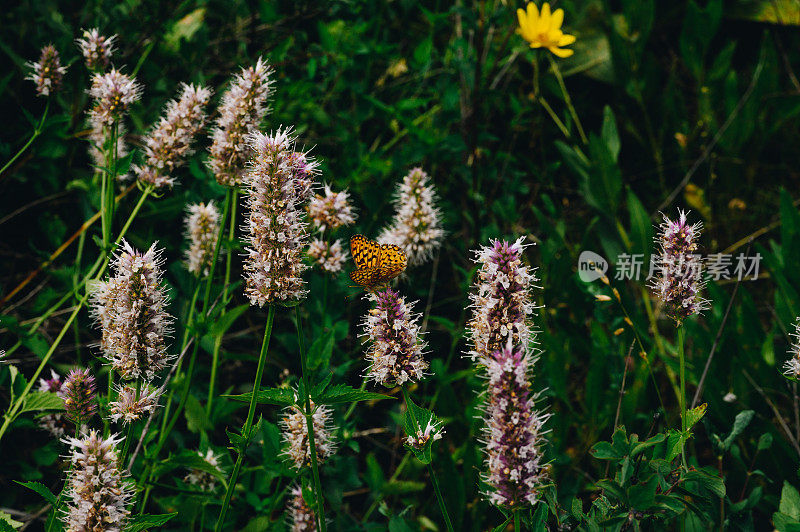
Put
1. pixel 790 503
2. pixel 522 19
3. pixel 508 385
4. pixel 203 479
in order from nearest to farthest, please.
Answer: pixel 508 385, pixel 790 503, pixel 203 479, pixel 522 19

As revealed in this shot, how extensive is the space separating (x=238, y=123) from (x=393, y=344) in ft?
2.19

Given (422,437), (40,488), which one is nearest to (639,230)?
(422,437)

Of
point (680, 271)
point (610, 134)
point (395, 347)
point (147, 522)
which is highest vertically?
point (610, 134)

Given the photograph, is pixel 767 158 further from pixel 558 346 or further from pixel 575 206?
pixel 558 346

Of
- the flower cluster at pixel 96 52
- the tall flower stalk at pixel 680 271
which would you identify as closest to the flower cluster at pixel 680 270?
the tall flower stalk at pixel 680 271

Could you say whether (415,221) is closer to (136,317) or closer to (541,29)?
(136,317)

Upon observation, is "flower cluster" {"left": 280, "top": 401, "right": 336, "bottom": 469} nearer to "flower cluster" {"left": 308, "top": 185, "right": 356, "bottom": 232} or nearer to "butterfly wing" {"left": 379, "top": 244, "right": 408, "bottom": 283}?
"butterfly wing" {"left": 379, "top": 244, "right": 408, "bottom": 283}

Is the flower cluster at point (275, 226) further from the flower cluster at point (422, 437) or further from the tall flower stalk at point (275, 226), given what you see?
the flower cluster at point (422, 437)

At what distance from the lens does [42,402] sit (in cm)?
149

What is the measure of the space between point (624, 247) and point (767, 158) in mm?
1200

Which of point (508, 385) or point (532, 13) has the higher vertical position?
point (532, 13)

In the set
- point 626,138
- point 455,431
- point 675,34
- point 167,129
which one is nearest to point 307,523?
point 455,431

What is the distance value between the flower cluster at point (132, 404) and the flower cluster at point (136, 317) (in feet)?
0.13

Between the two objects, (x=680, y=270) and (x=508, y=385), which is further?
(x=680, y=270)
